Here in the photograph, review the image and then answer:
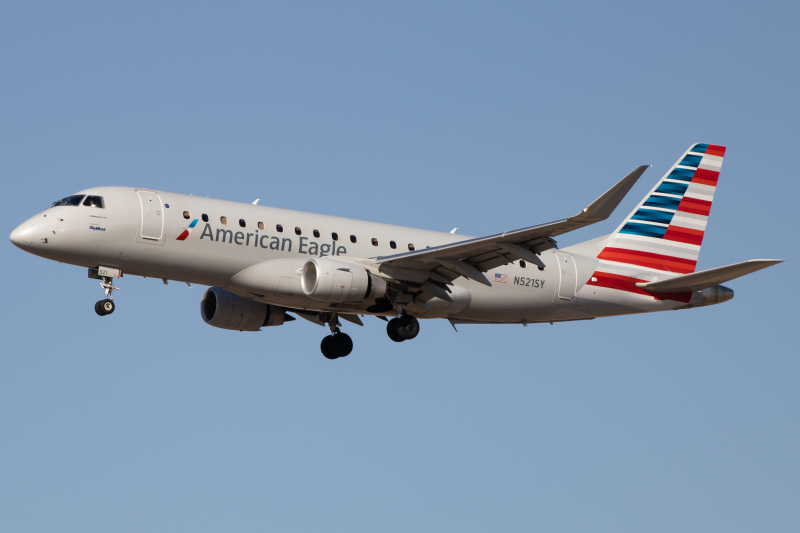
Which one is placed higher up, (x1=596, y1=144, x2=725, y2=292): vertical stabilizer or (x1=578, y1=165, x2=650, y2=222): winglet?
(x1=596, y1=144, x2=725, y2=292): vertical stabilizer

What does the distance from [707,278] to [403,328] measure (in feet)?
34.4

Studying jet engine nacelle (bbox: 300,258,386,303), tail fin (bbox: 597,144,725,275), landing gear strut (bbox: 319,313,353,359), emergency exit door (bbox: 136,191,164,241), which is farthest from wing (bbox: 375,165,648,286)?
tail fin (bbox: 597,144,725,275)

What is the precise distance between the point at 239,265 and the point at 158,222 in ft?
9.19

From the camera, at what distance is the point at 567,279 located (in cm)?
3656

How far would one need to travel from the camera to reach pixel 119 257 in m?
30.8

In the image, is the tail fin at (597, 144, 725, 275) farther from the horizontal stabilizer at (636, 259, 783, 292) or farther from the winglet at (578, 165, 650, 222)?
the winglet at (578, 165, 650, 222)

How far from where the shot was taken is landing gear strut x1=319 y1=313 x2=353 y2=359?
37.5 meters

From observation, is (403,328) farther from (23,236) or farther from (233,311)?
(23,236)

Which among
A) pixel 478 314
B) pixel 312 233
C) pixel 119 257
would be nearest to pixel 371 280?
pixel 312 233

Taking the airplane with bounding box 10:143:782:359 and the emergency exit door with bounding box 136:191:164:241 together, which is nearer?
the airplane with bounding box 10:143:782:359

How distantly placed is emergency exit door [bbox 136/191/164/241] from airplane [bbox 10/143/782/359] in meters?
0.04

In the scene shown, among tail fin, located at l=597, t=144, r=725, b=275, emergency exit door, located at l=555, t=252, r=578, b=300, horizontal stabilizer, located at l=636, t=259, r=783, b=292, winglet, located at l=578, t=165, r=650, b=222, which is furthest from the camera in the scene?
tail fin, located at l=597, t=144, r=725, b=275

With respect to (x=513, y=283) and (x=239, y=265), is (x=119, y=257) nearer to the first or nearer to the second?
(x=239, y=265)

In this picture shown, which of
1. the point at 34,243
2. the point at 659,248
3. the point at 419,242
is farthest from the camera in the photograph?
the point at 659,248
